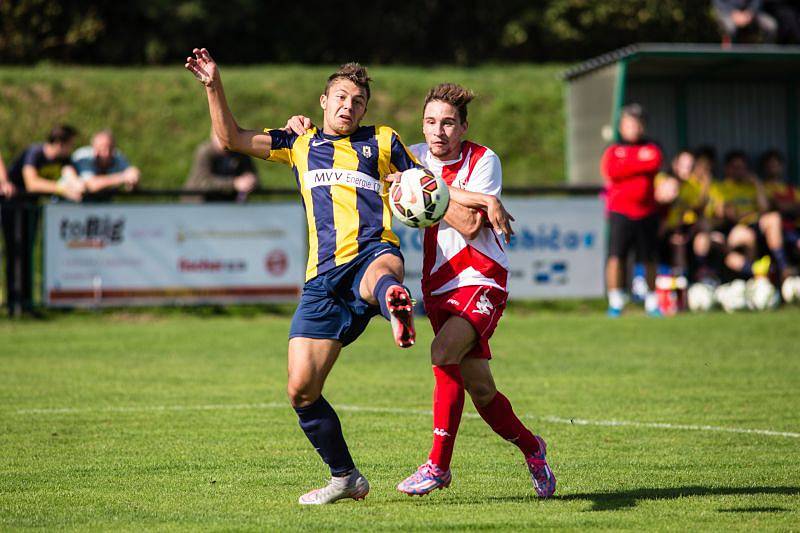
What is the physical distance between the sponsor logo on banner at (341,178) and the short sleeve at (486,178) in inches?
19.1

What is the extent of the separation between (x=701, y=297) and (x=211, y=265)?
6485 millimetres

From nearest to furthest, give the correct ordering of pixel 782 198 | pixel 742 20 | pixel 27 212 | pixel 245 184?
pixel 27 212
pixel 245 184
pixel 782 198
pixel 742 20

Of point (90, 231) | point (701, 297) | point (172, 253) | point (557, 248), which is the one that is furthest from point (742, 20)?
point (90, 231)

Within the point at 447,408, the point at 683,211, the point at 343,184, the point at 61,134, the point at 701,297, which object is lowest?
the point at 447,408

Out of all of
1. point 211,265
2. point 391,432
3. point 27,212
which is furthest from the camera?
point 211,265

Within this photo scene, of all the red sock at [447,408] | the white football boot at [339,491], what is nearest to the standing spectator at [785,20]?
the red sock at [447,408]

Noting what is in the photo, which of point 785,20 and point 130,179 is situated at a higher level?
point 785,20

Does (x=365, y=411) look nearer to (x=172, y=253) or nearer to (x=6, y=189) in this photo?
(x=172, y=253)

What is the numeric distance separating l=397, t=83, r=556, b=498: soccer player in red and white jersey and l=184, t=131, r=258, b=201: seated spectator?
31.9 ft

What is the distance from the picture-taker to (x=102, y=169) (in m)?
15.6

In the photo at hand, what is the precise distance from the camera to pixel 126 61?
30.3 metres

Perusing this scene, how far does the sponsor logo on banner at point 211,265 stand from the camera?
1547 centimetres

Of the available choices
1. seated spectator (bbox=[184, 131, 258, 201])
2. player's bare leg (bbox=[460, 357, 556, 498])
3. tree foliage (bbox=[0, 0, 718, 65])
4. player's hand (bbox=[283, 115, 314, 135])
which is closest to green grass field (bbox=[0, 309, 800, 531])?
player's bare leg (bbox=[460, 357, 556, 498])

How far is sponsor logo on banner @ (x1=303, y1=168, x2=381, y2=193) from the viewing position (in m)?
6.10
